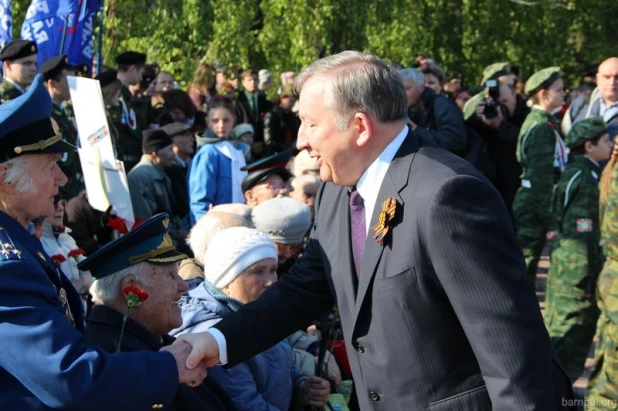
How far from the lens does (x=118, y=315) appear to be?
3.45 meters

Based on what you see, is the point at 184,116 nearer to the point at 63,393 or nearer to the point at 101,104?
the point at 101,104

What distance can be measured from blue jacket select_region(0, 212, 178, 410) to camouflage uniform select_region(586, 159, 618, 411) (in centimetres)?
299

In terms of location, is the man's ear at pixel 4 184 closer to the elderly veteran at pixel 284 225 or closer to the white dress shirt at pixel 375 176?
the white dress shirt at pixel 375 176

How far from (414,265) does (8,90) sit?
5052 millimetres

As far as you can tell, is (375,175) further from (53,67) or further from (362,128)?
(53,67)

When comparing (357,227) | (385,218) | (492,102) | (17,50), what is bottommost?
(492,102)

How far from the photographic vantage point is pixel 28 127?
2.69 m

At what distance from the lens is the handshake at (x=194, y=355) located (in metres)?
2.94

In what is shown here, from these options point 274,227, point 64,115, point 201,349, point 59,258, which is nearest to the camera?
point 201,349

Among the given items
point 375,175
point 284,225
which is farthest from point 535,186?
point 375,175

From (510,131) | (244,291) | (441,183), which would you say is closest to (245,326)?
(244,291)

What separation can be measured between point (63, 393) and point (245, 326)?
917 mm

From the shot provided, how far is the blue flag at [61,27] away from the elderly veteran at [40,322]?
5.70 m

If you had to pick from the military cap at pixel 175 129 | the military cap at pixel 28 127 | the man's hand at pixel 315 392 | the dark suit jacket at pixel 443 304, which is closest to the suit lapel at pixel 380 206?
the dark suit jacket at pixel 443 304
